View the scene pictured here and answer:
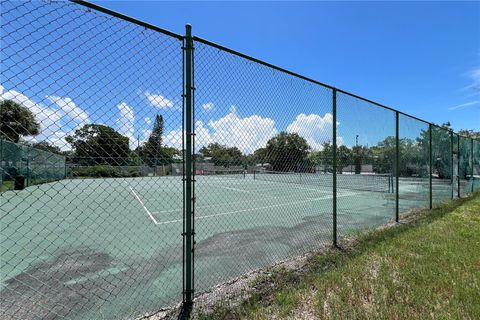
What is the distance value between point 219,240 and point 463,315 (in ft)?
12.6

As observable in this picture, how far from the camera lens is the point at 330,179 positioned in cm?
589

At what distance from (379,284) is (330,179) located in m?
2.52

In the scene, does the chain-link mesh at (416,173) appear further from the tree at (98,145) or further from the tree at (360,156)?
the tree at (98,145)

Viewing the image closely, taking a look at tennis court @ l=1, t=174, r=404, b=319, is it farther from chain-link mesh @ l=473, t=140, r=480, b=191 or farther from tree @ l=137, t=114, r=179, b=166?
chain-link mesh @ l=473, t=140, r=480, b=191

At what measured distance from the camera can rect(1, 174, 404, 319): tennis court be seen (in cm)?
348

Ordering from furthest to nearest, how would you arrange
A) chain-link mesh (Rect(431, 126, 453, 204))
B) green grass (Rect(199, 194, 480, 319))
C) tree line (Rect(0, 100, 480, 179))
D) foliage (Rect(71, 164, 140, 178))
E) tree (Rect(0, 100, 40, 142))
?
chain-link mesh (Rect(431, 126, 453, 204)) → green grass (Rect(199, 194, 480, 319)) → foliage (Rect(71, 164, 140, 178)) → tree line (Rect(0, 100, 480, 179)) → tree (Rect(0, 100, 40, 142))

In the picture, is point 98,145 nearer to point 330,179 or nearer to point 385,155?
point 330,179

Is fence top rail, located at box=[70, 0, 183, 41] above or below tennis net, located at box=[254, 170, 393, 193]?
above

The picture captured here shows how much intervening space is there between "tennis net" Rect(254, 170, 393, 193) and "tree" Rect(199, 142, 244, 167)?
30.1 inches

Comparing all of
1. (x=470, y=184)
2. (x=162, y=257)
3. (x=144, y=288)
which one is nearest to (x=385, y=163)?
(x=162, y=257)

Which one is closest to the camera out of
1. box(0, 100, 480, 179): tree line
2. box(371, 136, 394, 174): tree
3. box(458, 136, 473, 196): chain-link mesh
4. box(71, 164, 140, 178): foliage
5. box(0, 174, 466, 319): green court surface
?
box(0, 100, 480, 179): tree line

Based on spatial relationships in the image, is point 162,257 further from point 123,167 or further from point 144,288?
point 123,167

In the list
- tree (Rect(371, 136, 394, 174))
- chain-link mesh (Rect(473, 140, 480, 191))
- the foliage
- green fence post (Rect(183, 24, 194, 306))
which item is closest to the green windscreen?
the foliage

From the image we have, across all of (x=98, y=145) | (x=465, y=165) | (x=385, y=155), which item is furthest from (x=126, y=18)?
(x=465, y=165)
